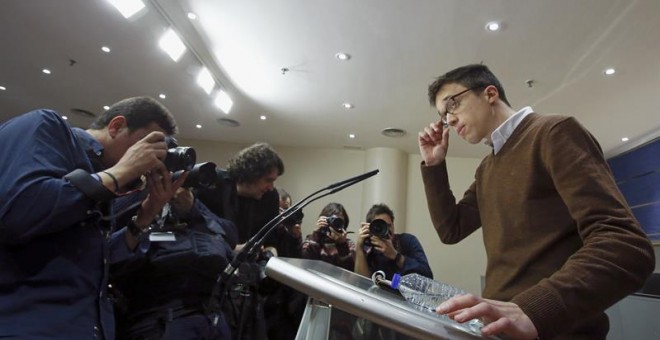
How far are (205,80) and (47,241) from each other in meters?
2.93

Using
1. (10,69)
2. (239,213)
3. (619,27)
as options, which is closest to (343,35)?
(239,213)

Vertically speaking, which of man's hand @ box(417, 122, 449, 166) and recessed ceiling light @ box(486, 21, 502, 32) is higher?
recessed ceiling light @ box(486, 21, 502, 32)

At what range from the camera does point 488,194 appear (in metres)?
0.90

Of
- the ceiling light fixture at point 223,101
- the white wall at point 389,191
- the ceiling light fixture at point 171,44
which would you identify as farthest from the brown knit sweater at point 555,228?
the white wall at point 389,191

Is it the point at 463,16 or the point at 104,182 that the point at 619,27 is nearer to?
the point at 463,16

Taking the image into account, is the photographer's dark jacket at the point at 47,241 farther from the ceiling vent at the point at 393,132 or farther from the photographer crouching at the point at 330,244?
the ceiling vent at the point at 393,132

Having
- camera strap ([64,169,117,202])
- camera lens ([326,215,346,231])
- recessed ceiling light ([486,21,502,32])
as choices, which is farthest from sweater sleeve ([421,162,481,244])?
recessed ceiling light ([486,21,502,32])

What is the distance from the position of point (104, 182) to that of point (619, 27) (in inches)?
124

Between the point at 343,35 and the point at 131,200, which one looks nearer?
the point at 131,200

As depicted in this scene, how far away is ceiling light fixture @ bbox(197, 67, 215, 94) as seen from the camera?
11.3ft

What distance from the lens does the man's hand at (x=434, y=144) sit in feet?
3.48

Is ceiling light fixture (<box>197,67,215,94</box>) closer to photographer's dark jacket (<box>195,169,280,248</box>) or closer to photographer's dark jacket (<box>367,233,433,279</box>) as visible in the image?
photographer's dark jacket (<box>195,169,280,248</box>)

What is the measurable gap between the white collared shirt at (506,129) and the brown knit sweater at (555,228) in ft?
0.06

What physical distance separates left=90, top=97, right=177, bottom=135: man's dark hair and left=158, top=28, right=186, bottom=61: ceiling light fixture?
2021 mm
